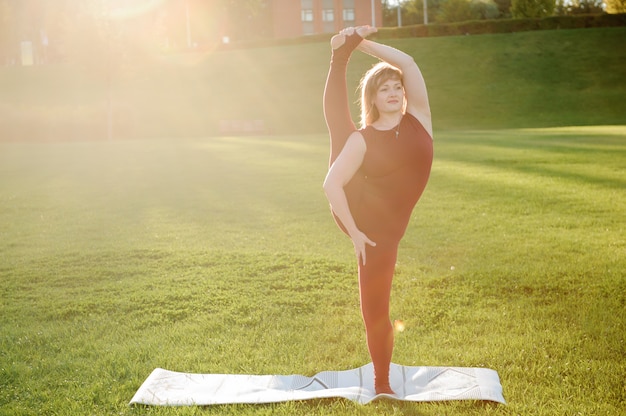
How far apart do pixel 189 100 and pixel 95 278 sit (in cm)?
3618

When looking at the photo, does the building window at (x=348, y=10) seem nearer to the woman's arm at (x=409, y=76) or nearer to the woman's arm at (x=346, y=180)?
the woman's arm at (x=409, y=76)

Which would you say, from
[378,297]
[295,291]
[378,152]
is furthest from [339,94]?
[295,291]

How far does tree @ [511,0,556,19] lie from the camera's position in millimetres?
62469

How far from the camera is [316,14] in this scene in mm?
71250

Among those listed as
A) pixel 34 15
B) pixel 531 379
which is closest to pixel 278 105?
pixel 531 379

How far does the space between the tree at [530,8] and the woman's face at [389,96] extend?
6329 cm

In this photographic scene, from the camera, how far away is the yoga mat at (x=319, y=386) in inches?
173

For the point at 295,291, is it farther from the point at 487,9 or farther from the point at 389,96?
the point at 487,9

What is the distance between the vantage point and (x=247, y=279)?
7793 mm

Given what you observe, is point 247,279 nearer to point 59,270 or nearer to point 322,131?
point 59,270

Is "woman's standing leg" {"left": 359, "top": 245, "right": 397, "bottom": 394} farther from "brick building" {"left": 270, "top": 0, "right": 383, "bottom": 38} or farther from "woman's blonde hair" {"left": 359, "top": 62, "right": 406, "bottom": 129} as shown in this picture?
"brick building" {"left": 270, "top": 0, "right": 383, "bottom": 38}

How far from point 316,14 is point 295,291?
67473 millimetres

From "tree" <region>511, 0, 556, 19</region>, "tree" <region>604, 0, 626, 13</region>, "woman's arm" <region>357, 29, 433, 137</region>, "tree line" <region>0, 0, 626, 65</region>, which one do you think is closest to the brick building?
"tree line" <region>0, 0, 626, 65</region>

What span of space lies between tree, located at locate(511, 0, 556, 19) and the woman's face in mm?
63287
